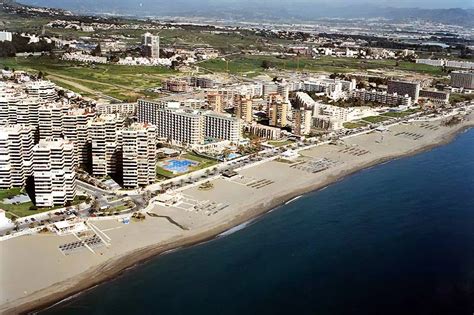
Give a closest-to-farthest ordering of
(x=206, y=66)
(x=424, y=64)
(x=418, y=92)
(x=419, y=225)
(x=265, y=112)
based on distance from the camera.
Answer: (x=419, y=225) → (x=265, y=112) → (x=418, y=92) → (x=206, y=66) → (x=424, y=64)

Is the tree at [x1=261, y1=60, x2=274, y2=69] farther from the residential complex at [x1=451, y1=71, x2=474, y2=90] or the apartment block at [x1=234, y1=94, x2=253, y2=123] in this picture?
the apartment block at [x1=234, y1=94, x2=253, y2=123]

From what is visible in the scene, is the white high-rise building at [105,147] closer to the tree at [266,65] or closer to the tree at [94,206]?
the tree at [94,206]

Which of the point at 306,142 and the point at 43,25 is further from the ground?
the point at 43,25

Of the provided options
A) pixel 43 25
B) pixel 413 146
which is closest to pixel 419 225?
pixel 413 146

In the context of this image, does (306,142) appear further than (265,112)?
No

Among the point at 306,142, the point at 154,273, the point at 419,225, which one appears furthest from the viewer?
the point at 306,142

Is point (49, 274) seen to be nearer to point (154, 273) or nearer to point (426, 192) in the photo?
point (154, 273)

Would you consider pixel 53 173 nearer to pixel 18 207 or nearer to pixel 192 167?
pixel 18 207
